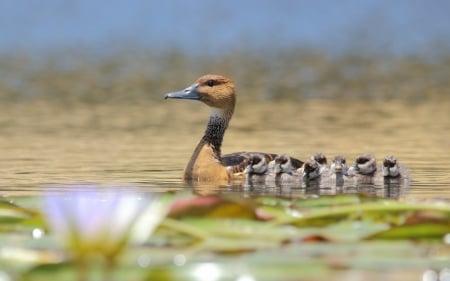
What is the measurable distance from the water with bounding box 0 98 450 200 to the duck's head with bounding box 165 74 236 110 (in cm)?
79

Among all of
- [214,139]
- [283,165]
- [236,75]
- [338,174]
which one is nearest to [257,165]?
[283,165]

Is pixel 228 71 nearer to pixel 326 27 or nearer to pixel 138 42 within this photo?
pixel 138 42

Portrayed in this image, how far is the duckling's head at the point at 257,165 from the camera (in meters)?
14.1

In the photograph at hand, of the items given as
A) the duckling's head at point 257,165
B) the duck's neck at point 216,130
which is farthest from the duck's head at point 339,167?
the duck's neck at point 216,130

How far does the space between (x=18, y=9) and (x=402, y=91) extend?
1664 inches

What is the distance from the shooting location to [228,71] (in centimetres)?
3694

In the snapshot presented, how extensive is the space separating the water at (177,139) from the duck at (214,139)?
30 centimetres

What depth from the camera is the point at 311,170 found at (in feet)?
44.4

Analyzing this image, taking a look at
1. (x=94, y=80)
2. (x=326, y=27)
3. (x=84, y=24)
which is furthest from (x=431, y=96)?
(x=84, y=24)

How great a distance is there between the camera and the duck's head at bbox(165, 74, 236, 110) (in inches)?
612

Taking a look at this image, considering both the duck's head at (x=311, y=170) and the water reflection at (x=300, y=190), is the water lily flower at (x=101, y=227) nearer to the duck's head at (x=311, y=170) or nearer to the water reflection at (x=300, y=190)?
the water reflection at (x=300, y=190)

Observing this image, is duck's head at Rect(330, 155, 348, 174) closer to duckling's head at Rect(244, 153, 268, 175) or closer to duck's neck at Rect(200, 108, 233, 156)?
duckling's head at Rect(244, 153, 268, 175)

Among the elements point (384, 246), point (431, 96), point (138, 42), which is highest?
point (138, 42)

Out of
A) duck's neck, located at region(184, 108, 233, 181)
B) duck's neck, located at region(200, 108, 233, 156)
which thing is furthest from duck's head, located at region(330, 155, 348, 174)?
duck's neck, located at region(200, 108, 233, 156)
